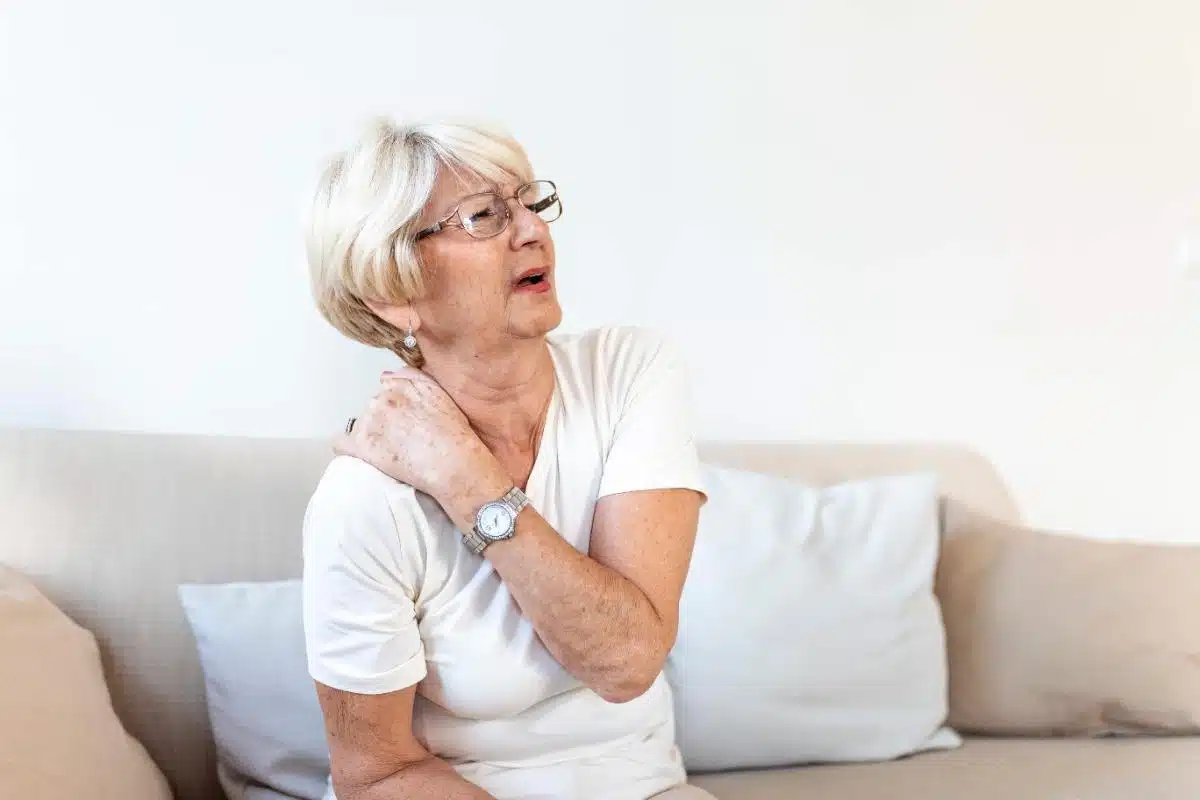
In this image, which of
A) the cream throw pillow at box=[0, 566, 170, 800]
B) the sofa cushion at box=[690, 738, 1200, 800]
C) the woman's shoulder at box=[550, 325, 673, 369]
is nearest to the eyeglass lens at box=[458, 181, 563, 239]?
the woman's shoulder at box=[550, 325, 673, 369]

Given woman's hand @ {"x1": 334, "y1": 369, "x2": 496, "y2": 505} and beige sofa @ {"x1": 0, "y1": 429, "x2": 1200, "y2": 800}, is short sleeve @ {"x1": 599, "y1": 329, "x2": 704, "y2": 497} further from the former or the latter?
beige sofa @ {"x1": 0, "y1": 429, "x2": 1200, "y2": 800}

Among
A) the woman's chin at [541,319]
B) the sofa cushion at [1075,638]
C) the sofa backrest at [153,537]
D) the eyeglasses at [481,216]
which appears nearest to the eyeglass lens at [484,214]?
the eyeglasses at [481,216]

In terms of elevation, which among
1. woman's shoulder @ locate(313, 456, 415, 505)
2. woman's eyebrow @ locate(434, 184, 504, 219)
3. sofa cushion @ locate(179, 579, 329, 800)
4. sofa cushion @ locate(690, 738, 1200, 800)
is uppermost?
woman's eyebrow @ locate(434, 184, 504, 219)

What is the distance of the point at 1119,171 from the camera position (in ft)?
7.84

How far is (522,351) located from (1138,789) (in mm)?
1096

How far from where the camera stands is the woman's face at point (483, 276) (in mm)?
1260

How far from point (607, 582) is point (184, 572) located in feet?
2.34

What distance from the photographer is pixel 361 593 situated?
1221 millimetres

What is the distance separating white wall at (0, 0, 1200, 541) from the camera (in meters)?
1.80

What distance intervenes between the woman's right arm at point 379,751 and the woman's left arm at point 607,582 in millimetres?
183

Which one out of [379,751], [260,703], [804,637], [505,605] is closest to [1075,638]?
[804,637]

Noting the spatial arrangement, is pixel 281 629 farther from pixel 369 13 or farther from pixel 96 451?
pixel 369 13

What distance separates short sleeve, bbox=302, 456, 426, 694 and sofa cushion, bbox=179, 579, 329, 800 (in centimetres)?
32

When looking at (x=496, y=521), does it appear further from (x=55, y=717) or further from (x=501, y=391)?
(x=55, y=717)
